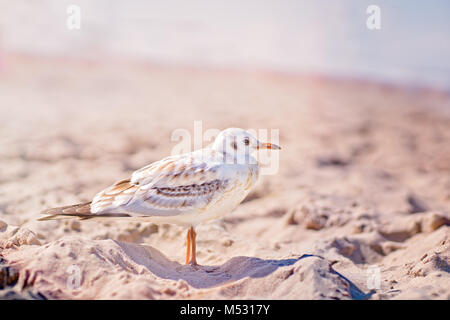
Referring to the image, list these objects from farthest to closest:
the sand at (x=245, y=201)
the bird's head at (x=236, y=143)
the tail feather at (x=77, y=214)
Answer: the bird's head at (x=236, y=143)
the tail feather at (x=77, y=214)
the sand at (x=245, y=201)

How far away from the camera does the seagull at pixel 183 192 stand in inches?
176

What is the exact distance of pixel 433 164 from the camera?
30.6 ft

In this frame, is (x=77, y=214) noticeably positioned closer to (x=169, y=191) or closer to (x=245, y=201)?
(x=169, y=191)

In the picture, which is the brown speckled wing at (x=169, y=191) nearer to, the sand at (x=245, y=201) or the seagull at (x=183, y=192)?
the seagull at (x=183, y=192)

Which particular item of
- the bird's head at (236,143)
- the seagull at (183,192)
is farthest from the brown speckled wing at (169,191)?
the bird's head at (236,143)

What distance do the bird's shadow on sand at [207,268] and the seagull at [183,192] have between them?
8.9 inches

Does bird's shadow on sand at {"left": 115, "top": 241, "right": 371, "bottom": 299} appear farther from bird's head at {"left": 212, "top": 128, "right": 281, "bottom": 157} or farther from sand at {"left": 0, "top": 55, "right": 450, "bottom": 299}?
bird's head at {"left": 212, "top": 128, "right": 281, "bottom": 157}

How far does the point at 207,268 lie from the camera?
14.7 ft

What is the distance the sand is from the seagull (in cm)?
32

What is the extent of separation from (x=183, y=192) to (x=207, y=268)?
73 centimetres

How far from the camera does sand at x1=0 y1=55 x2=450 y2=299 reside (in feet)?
12.7

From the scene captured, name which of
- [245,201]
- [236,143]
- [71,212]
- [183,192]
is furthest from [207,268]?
[245,201]

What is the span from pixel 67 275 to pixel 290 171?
5271mm
